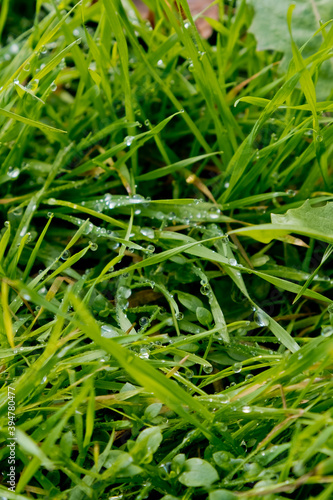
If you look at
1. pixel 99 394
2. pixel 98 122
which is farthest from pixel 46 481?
pixel 98 122

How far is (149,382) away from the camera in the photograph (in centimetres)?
70

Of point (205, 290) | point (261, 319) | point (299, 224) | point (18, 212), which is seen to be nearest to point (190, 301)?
point (205, 290)

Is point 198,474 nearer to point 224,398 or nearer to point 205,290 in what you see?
point 224,398

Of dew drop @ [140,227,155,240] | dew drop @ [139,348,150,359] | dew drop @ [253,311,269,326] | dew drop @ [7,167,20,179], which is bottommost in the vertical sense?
dew drop @ [253,311,269,326]

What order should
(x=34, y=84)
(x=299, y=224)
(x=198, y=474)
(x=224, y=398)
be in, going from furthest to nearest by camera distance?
(x=34, y=84), (x=299, y=224), (x=224, y=398), (x=198, y=474)

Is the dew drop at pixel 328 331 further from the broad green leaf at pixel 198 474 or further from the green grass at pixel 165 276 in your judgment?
the broad green leaf at pixel 198 474

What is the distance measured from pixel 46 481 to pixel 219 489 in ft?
0.93

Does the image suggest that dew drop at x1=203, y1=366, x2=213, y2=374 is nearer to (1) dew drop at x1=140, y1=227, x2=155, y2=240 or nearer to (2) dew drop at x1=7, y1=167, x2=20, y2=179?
(1) dew drop at x1=140, y1=227, x2=155, y2=240

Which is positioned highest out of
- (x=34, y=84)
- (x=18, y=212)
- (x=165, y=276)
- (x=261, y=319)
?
(x=34, y=84)

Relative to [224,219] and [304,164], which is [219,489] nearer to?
[224,219]

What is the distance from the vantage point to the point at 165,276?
1052 mm

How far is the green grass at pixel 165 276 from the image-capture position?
74 cm

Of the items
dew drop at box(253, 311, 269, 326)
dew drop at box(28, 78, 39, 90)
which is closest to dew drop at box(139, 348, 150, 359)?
dew drop at box(253, 311, 269, 326)

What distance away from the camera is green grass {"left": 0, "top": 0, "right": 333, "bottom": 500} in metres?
0.74
